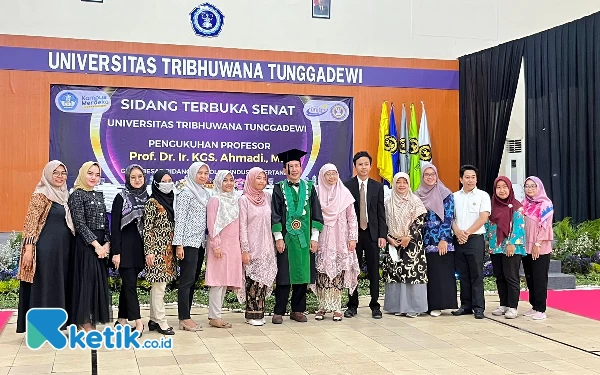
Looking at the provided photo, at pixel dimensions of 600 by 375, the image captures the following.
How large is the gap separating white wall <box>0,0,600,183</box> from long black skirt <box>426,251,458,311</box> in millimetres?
4424

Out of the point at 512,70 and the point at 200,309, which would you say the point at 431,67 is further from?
the point at 200,309

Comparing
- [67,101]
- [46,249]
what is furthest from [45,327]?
[67,101]

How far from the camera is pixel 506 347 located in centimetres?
434

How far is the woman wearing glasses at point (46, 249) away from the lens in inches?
170

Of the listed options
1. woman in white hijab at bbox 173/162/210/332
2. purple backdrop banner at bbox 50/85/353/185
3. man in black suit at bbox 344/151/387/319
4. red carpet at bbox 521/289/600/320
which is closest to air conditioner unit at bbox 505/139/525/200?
purple backdrop banner at bbox 50/85/353/185

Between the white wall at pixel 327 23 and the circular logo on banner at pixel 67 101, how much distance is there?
2.61 feet

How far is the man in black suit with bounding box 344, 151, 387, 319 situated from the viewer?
5363 mm

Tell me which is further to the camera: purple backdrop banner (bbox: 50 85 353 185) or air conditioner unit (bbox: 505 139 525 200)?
air conditioner unit (bbox: 505 139 525 200)

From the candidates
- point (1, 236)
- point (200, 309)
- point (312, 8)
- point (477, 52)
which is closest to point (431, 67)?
point (477, 52)

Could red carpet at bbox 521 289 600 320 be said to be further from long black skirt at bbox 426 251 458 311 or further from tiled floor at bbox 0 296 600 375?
long black skirt at bbox 426 251 458 311

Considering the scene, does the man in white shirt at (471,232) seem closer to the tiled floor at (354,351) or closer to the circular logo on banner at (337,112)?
the tiled floor at (354,351)

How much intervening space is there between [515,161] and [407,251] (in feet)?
17.3

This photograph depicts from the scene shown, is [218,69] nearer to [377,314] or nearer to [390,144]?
[390,144]

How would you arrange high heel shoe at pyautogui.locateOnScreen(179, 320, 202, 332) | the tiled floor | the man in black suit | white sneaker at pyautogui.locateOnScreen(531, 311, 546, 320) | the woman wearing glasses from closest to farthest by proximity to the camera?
the tiled floor
the woman wearing glasses
high heel shoe at pyautogui.locateOnScreen(179, 320, 202, 332)
white sneaker at pyautogui.locateOnScreen(531, 311, 546, 320)
the man in black suit
